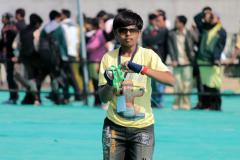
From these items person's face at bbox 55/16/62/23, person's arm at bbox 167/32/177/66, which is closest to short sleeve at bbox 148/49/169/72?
person's arm at bbox 167/32/177/66

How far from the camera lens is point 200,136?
43.2 feet

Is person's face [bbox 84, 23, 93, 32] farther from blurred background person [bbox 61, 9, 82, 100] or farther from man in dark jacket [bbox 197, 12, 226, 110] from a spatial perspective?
man in dark jacket [bbox 197, 12, 226, 110]

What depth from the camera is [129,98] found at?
22.1 feet

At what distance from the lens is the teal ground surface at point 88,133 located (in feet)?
36.6

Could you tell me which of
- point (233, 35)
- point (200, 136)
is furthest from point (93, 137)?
point (233, 35)

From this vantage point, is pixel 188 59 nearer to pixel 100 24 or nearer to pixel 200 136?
pixel 100 24

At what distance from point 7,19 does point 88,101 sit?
276cm

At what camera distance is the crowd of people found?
58.7 feet

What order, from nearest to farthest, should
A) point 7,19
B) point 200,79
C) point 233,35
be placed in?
1. point 200,79
2. point 7,19
3. point 233,35

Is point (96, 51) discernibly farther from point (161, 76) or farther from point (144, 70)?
point (144, 70)

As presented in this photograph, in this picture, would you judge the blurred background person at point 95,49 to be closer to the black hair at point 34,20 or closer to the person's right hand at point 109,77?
the black hair at point 34,20

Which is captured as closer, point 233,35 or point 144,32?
point 144,32

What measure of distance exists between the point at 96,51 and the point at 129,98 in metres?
12.2

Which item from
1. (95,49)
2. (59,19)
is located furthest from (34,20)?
(95,49)
